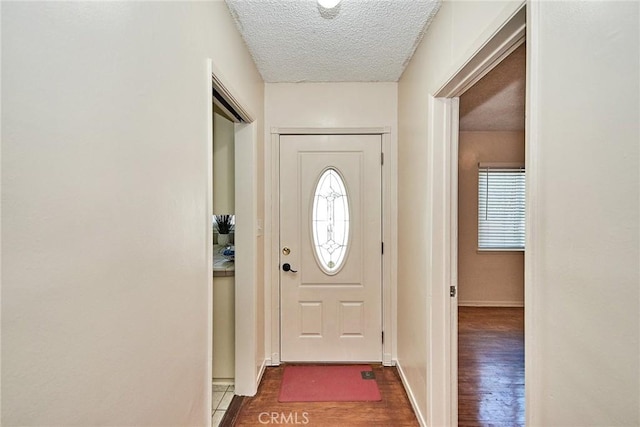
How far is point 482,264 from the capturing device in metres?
4.79

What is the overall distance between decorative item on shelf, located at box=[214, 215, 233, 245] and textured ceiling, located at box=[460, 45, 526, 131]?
261 cm

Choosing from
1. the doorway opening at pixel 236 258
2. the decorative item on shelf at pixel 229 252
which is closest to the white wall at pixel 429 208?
the doorway opening at pixel 236 258

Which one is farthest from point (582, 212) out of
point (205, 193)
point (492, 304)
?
point (492, 304)

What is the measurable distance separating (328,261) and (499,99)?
250 cm

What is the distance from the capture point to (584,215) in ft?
2.66

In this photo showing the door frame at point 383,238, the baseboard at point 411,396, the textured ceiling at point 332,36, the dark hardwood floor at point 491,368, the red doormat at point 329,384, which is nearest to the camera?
the textured ceiling at point 332,36

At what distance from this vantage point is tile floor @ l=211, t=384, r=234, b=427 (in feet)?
7.21

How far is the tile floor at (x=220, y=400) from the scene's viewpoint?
2.20 m

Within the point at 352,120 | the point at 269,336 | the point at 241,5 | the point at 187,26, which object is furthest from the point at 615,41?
the point at 269,336

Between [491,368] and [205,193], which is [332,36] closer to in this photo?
[205,193]

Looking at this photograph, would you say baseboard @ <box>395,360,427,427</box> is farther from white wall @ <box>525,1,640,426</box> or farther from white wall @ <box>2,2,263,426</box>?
white wall @ <box>2,2,263,426</box>

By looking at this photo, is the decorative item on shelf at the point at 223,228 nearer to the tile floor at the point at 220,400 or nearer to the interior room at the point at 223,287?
the interior room at the point at 223,287

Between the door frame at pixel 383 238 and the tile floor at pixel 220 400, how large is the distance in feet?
1.53

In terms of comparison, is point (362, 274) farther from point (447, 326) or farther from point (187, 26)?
point (187, 26)
